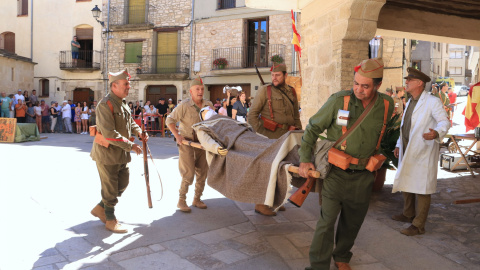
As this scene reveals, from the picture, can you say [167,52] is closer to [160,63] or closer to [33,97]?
[160,63]

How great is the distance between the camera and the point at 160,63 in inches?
981

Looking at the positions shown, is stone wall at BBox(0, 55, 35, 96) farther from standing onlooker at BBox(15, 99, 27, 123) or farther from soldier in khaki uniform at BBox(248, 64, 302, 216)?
soldier in khaki uniform at BBox(248, 64, 302, 216)

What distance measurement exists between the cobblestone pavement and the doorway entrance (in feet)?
59.0

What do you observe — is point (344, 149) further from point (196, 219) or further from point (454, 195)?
point (454, 195)

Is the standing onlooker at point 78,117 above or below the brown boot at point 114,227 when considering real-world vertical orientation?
above

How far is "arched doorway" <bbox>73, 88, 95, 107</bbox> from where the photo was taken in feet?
86.8

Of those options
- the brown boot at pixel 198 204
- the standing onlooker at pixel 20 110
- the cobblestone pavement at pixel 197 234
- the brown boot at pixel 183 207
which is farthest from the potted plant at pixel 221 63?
the brown boot at pixel 183 207

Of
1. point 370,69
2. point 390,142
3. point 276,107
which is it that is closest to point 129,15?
point 276,107

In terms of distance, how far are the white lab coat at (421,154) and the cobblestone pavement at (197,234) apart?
1.87 ft

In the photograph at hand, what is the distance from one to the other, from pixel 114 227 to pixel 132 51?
22252 millimetres

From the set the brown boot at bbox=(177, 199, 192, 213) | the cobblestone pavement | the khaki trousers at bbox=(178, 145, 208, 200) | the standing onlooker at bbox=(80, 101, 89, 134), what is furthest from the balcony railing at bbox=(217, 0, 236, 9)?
the brown boot at bbox=(177, 199, 192, 213)

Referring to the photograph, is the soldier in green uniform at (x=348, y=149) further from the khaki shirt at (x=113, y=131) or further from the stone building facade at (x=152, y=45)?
the stone building facade at (x=152, y=45)

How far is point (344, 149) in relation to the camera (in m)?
3.41

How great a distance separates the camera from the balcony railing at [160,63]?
24.4 metres
